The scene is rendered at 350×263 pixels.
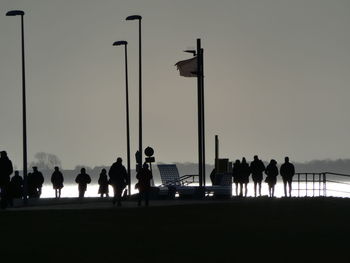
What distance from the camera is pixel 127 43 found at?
207 ft

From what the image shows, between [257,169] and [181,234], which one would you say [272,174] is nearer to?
[257,169]

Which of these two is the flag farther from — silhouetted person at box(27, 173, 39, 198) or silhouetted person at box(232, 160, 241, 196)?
silhouetted person at box(27, 173, 39, 198)

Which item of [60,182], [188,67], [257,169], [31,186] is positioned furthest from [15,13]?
[257,169]

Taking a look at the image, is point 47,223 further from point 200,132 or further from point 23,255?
point 200,132

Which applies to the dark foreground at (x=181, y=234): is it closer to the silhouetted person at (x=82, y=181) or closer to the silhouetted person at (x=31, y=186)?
the silhouetted person at (x=82, y=181)

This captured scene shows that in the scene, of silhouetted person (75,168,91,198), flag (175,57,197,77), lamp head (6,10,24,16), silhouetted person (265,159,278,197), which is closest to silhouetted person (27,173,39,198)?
silhouetted person (75,168,91,198)

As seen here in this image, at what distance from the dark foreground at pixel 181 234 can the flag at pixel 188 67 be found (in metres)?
18.1

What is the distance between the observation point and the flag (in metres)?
50.7

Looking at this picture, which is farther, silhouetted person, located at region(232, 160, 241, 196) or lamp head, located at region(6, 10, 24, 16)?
lamp head, located at region(6, 10, 24, 16)

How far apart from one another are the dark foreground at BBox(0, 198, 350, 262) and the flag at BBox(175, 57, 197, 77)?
59.3 ft

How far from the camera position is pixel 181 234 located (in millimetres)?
22906

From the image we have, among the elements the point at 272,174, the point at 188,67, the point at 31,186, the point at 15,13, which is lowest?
the point at 31,186

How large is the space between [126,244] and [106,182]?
30.0 m

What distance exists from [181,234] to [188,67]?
2847 centimetres
